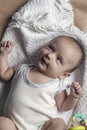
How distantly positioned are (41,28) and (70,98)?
0.27 m

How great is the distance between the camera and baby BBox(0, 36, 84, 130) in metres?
1.31

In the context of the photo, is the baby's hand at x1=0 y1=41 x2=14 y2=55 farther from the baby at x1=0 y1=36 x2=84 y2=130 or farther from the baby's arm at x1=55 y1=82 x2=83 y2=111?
the baby's arm at x1=55 y1=82 x2=83 y2=111

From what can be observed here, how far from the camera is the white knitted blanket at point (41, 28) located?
1.37 metres

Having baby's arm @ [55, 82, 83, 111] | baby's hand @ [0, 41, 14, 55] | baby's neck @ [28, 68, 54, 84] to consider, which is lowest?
baby's arm @ [55, 82, 83, 111]

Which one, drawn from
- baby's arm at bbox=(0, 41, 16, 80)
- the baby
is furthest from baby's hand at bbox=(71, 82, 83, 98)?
baby's arm at bbox=(0, 41, 16, 80)

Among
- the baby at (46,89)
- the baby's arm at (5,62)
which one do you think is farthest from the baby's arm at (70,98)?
the baby's arm at (5,62)

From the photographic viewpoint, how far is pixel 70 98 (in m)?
1.32

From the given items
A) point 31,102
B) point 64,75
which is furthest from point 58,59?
point 31,102

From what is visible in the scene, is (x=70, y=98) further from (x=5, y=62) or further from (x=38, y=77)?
(x=5, y=62)

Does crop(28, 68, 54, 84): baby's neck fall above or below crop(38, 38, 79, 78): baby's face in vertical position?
below

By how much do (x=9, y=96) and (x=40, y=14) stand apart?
312 mm

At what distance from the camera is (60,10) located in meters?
1.41

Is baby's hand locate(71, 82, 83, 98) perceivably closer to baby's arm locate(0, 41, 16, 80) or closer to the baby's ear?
the baby's ear

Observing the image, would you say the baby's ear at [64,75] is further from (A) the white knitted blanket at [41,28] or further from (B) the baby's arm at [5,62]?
(B) the baby's arm at [5,62]
